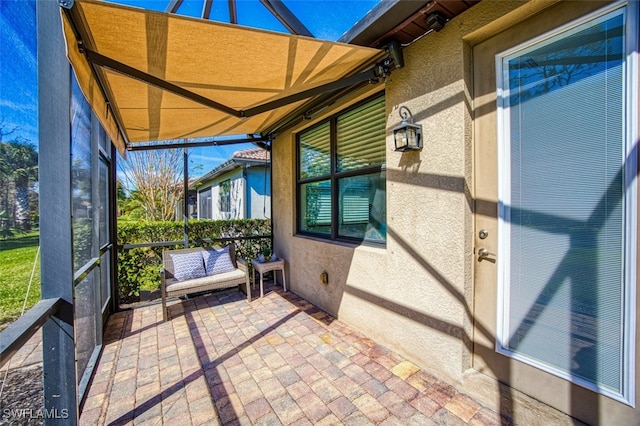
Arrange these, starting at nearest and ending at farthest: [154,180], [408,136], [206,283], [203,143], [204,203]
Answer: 1. [408,136]
2. [206,283]
3. [203,143]
4. [154,180]
5. [204,203]

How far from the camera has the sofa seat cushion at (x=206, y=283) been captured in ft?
14.7

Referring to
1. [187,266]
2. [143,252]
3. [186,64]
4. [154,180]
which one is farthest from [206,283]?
[154,180]

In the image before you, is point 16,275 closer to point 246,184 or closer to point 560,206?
point 560,206

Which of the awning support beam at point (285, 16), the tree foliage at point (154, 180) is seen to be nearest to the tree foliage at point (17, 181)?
the awning support beam at point (285, 16)

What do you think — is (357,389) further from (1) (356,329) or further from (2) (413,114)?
(2) (413,114)

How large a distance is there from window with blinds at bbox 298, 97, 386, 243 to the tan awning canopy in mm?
810

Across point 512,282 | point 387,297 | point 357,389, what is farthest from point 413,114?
point 357,389

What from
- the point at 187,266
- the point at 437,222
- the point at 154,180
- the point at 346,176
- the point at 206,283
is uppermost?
the point at 154,180

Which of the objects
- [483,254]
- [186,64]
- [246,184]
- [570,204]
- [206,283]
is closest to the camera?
[570,204]

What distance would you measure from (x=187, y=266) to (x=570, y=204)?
5395 millimetres

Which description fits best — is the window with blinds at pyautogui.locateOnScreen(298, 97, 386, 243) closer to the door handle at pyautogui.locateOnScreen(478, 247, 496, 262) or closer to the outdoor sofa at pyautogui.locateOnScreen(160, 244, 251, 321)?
the door handle at pyautogui.locateOnScreen(478, 247, 496, 262)

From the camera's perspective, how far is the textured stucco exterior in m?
2.46

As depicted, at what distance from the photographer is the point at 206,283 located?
185 inches

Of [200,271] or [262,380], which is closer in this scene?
[262,380]
